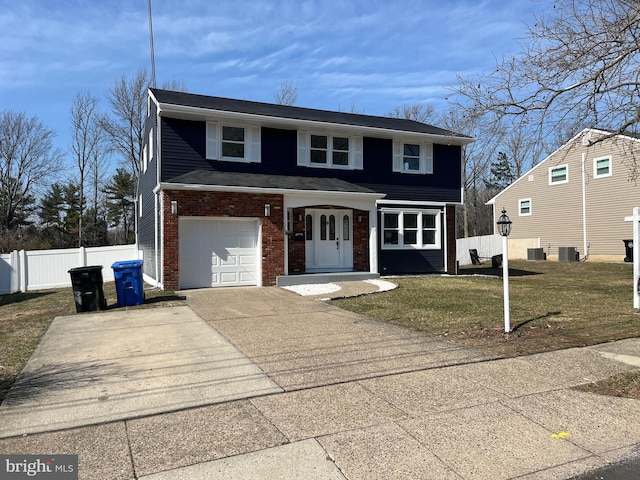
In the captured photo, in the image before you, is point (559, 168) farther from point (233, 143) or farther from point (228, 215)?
point (228, 215)

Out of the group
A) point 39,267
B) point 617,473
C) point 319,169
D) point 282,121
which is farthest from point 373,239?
point 617,473

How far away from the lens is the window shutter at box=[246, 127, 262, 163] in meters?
15.4

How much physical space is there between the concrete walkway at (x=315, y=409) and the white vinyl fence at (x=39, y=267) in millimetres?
10463

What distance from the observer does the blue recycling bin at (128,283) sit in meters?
10.5

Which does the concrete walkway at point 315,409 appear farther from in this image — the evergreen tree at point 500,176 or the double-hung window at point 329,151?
the evergreen tree at point 500,176

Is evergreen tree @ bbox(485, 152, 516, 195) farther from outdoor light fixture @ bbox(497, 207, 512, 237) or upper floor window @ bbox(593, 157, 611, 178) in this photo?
outdoor light fixture @ bbox(497, 207, 512, 237)

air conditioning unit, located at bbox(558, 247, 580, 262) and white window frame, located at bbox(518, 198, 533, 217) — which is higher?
white window frame, located at bbox(518, 198, 533, 217)

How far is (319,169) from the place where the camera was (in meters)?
16.6

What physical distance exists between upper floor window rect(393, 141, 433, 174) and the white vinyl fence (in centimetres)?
1160

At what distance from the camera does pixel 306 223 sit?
1564cm

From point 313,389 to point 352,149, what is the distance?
13.2m

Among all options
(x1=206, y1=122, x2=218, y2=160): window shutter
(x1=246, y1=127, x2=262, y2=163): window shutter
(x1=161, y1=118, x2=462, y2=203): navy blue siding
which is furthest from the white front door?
(x1=206, y1=122, x2=218, y2=160): window shutter

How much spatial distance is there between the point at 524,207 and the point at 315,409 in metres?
30.4

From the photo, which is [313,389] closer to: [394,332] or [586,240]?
[394,332]
